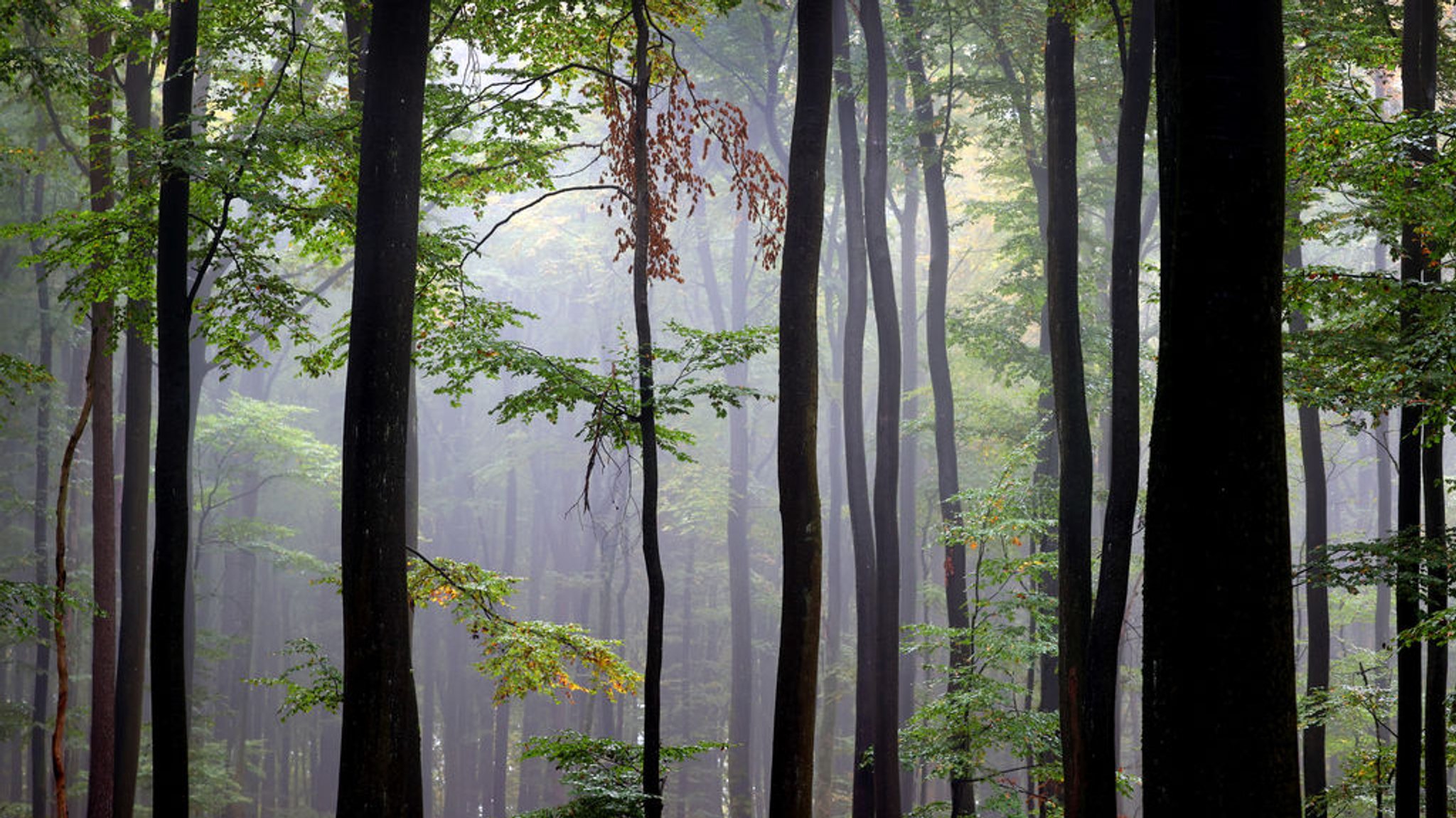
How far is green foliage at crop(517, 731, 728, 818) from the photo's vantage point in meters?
7.90

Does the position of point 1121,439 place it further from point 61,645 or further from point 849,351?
point 61,645

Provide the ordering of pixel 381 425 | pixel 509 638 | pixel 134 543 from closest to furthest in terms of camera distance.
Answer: pixel 381 425 → pixel 509 638 → pixel 134 543

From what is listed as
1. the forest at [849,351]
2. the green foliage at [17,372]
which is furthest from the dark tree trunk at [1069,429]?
the green foliage at [17,372]

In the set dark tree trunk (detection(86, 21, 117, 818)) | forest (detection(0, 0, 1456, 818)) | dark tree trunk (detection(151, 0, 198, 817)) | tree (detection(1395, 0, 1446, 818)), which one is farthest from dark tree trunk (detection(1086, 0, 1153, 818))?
dark tree trunk (detection(86, 21, 117, 818))

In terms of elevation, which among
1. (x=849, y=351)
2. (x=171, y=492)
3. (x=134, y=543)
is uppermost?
(x=849, y=351)

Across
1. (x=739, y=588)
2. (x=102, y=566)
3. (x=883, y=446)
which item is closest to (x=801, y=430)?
(x=883, y=446)

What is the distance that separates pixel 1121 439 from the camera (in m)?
8.76

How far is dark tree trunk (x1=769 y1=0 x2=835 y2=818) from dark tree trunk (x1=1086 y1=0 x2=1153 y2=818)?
231 cm

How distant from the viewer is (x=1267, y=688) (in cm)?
411

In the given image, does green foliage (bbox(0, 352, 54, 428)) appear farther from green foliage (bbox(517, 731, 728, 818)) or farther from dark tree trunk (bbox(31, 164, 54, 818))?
dark tree trunk (bbox(31, 164, 54, 818))

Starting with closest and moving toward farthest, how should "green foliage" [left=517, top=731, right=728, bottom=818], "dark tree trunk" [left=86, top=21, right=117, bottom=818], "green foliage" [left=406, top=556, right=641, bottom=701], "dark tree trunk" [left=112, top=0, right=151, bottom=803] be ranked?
"green foliage" [left=517, top=731, right=728, bottom=818]
"green foliage" [left=406, top=556, right=641, bottom=701]
"dark tree trunk" [left=112, top=0, right=151, bottom=803]
"dark tree trunk" [left=86, top=21, right=117, bottom=818]

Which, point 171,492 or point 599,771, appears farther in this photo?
point 599,771

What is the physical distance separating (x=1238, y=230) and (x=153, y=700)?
776cm

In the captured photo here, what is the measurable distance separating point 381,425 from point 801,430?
3304 millimetres
